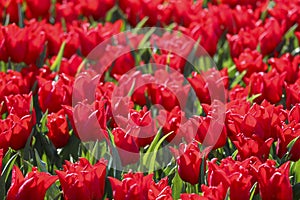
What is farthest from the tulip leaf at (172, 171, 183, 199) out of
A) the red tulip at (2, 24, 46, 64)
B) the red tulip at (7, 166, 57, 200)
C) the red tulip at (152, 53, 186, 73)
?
the red tulip at (2, 24, 46, 64)

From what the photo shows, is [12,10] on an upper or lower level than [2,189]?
upper

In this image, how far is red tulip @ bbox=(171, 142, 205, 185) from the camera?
2086 millimetres

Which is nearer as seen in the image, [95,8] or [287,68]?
[287,68]

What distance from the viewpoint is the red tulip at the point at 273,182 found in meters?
1.94

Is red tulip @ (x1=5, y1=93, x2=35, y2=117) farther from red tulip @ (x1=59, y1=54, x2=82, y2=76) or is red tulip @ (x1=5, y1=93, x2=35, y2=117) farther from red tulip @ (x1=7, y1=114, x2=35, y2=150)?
red tulip @ (x1=59, y1=54, x2=82, y2=76)

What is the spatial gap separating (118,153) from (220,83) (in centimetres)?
64

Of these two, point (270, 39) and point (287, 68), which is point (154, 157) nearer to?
point (287, 68)

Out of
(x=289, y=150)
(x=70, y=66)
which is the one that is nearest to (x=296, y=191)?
(x=289, y=150)

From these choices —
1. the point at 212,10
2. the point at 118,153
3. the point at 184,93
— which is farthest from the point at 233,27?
the point at 118,153

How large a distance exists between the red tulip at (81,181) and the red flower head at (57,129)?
38 cm

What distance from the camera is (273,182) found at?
1.94m

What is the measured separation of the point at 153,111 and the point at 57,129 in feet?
1.60

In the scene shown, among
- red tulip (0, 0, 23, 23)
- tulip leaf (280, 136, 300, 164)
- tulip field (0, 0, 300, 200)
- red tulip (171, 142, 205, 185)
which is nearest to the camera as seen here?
tulip field (0, 0, 300, 200)

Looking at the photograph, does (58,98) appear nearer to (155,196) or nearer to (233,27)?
(155,196)
